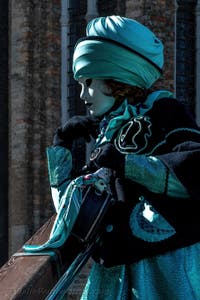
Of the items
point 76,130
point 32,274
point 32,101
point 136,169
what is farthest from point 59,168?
point 32,101

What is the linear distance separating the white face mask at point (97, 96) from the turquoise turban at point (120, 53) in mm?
35

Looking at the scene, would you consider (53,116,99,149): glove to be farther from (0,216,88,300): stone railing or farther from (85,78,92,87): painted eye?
(0,216,88,300): stone railing

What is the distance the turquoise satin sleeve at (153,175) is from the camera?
158 inches

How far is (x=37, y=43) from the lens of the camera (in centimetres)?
1758

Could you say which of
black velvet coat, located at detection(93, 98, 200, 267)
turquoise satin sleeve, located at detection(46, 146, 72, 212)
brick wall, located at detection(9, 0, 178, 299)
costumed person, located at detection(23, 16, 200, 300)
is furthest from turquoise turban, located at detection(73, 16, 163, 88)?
brick wall, located at detection(9, 0, 178, 299)

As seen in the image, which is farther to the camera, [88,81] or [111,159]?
[88,81]

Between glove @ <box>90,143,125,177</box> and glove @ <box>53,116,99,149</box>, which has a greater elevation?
glove @ <box>53,116,99,149</box>

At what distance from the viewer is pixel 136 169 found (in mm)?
4020

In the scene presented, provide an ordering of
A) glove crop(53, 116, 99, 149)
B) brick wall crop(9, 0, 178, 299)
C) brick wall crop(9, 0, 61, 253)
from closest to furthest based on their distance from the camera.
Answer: glove crop(53, 116, 99, 149), brick wall crop(9, 0, 178, 299), brick wall crop(9, 0, 61, 253)

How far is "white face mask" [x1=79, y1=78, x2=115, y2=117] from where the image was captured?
4.27 m

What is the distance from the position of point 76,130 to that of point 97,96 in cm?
16

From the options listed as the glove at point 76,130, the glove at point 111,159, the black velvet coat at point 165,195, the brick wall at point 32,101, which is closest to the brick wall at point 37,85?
the brick wall at point 32,101

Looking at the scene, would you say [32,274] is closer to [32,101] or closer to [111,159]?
[111,159]

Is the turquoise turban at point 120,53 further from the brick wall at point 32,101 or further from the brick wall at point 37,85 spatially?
the brick wall at point 32,101
